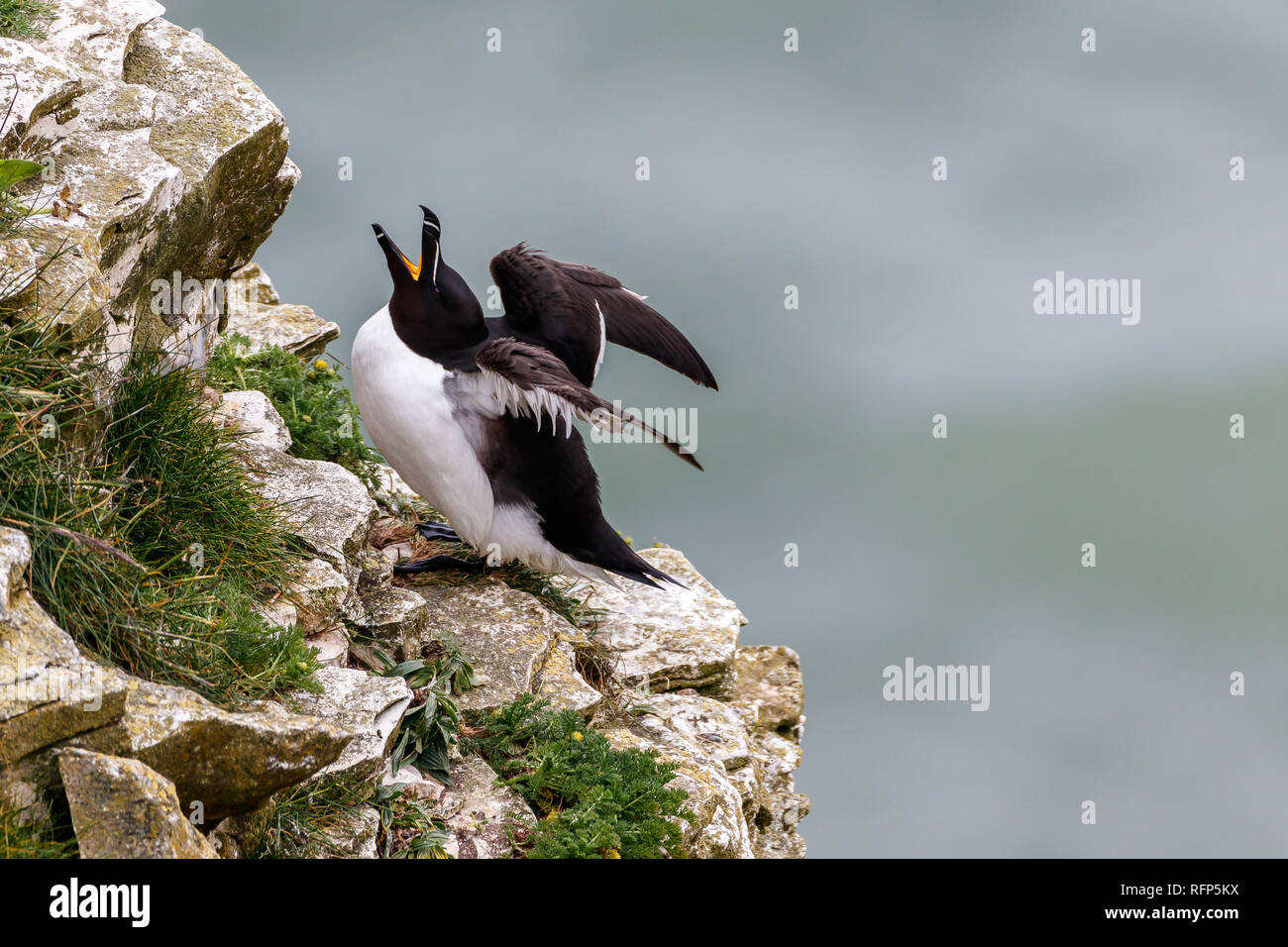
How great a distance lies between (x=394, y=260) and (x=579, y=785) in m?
2.72

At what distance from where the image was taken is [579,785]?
235 inches

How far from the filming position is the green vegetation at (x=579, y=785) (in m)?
5.68

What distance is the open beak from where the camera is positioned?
6871mm

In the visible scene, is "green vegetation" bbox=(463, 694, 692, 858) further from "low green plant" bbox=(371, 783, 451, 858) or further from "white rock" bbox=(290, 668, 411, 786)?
"white rock" bbox=(290, 668, 411, 786)

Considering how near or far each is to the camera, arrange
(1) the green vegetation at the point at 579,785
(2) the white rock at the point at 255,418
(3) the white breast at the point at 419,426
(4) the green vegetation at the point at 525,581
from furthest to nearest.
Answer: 1. (4) the green vegetation at the point at 525,581
2. (2) the white rock at the point at 255,418
3. (3) the white breast at the point at 419,426
4. (1) the green vegetation at the point at 579,785

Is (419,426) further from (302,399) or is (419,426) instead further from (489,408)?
(302,399)

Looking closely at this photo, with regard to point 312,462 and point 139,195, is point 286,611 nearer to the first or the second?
point 312,462

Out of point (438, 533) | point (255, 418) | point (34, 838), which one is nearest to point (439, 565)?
point (438, 533)

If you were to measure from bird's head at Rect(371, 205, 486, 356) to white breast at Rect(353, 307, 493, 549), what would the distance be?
93mm

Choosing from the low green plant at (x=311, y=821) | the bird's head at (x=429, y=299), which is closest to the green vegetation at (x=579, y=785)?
the low green plant at (x=311, y=821)

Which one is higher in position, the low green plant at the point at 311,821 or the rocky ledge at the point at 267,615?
the rocky ledge at the point at 267,615

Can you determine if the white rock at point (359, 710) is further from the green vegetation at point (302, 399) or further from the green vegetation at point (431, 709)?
the green vegetation at point (302, 399)

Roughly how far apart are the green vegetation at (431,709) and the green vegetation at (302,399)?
1.85 metres

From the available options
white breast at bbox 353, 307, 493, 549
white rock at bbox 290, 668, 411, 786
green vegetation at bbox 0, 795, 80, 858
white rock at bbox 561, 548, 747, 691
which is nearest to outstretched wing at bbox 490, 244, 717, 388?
white breast at bbox 353, 307, 493, 549
